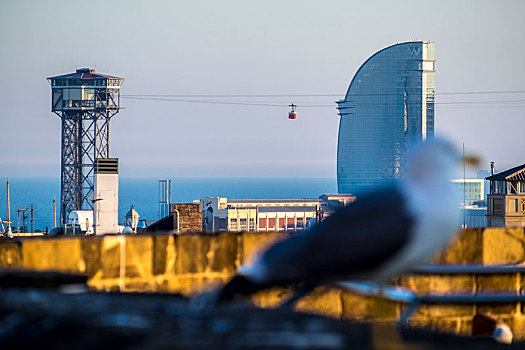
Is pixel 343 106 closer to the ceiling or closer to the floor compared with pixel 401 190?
closer to the ceiling

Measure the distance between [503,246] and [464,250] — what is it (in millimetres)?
399

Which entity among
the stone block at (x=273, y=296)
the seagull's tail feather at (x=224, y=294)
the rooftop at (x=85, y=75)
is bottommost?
the stone block at (x=273, y=296)

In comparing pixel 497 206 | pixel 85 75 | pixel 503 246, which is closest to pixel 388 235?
pixel 503 246

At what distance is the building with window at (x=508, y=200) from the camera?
50562 millimetres

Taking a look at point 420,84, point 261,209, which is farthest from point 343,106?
point 261,209

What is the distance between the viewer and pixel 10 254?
234 inches

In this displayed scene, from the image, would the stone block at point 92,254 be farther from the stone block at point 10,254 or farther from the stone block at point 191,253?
the stone block at point 191,253

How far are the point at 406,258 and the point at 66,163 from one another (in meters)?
91.7

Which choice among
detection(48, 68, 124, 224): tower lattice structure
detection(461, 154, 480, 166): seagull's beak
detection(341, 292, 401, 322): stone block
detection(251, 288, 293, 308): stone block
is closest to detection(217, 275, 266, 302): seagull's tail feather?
detection(251, 288, 293, 308): stone block

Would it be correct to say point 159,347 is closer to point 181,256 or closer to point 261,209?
point 181,256

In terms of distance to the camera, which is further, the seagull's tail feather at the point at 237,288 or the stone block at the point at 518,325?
the stone block at the point at 518,325

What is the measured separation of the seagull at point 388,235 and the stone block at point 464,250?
2.81 metres

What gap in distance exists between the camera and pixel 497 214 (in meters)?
52.2

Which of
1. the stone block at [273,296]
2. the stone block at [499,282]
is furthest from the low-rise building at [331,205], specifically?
the stone block at [499,282]
